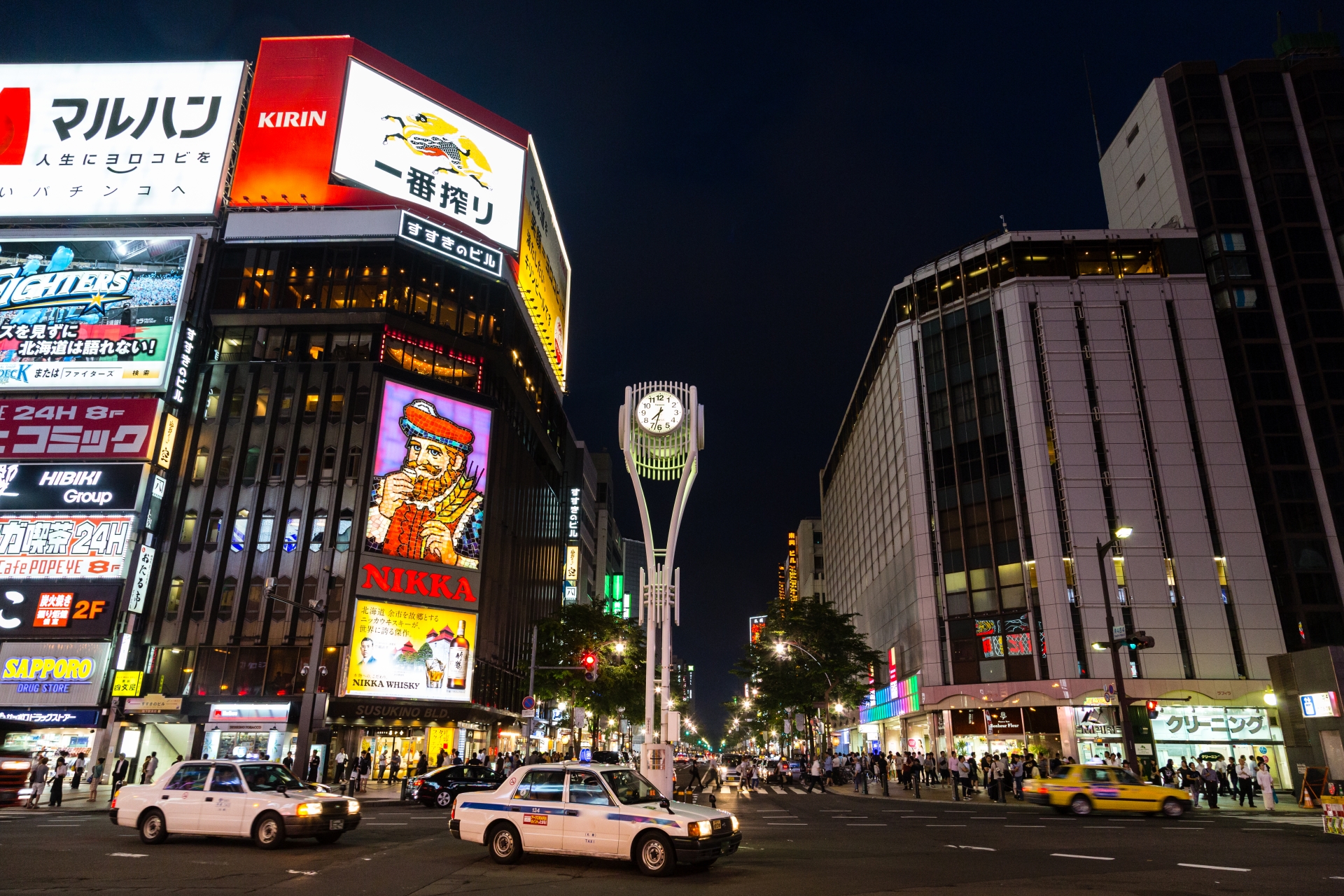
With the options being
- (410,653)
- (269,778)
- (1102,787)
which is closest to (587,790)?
(269,778)

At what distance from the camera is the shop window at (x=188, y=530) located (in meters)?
46.8

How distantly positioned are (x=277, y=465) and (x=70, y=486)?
10080 millimetres

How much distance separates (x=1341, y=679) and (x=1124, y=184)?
44.2 metres

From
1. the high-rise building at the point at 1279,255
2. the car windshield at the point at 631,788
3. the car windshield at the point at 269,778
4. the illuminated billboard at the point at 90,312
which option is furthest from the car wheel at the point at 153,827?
the high-rise building at the point at 1279,255

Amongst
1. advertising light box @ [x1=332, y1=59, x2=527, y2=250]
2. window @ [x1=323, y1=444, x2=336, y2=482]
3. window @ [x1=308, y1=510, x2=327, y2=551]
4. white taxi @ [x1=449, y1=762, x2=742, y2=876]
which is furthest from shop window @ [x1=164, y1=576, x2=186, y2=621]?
white taxi @ [x1=449, y1=762, x2=742, y2=876]

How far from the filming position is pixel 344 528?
47250 millimetres

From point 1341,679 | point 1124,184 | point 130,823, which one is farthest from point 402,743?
point 1124,184

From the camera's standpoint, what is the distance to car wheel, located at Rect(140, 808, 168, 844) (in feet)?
51.0

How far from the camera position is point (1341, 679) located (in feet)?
110

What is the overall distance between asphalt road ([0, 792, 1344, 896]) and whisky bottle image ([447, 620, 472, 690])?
2697 cm

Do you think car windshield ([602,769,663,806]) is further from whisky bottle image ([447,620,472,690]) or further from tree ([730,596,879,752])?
tree ([730,596,879,752])

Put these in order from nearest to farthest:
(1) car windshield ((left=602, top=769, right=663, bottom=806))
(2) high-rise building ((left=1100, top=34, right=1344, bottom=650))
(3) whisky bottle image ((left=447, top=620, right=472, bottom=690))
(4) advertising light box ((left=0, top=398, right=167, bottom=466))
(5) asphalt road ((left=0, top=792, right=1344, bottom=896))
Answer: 1. (5) asphalt road ((left=0, top=792, right=1344, bottom=896))
2. (1) car windshield ((left=602, top=769, right=663, bottom=806))
3. (4) advertising light box ((left=0, top=398, right=167, bottom=466))
4. (3) whisky bottle image ((left=447, top=620, right=472, bottom=690))
5. (2) high-rise building ((left=1100, top=34, right=1344, bottom=650))

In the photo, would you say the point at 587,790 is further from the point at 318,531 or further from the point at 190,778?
the point at 318,531

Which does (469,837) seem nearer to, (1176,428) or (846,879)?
(846,879)
